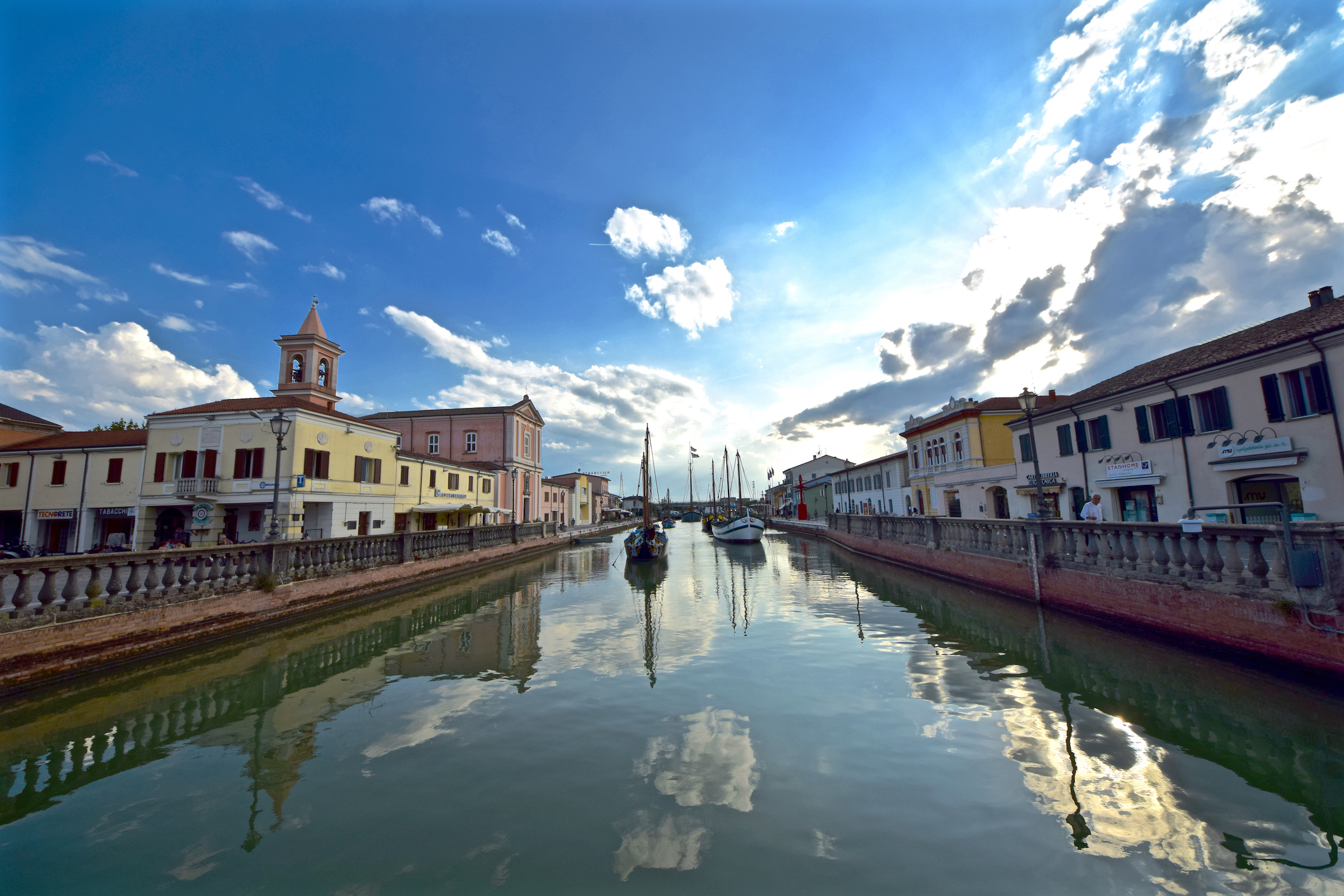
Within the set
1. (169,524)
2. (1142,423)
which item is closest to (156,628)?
(169,524)

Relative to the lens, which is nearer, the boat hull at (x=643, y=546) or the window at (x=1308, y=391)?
the window at (x=1308, y=391)

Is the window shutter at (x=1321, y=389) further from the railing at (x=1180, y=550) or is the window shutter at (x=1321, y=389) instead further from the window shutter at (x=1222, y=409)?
the railing at (x=1180, y=550)

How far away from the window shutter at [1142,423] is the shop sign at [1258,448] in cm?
260

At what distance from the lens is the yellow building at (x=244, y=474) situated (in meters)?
24.6

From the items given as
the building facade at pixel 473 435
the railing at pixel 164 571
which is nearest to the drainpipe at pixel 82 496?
the railing at pixel 164 571

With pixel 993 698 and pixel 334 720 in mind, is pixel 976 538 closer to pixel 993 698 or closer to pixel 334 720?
pixel 993 698

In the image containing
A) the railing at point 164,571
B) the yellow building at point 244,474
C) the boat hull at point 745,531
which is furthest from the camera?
the boat hull at point 745,531

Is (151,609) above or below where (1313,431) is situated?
below

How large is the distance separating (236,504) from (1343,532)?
114 ft

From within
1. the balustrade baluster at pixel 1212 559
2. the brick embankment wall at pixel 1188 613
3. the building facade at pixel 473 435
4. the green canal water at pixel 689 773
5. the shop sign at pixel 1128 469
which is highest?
the building facade at pixel 473 435

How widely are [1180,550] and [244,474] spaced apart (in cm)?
3281

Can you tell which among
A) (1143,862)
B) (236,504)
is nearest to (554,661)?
(1143,862)

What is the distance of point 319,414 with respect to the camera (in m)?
26.1

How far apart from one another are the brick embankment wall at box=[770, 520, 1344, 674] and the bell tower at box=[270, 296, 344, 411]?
35.9 meters
